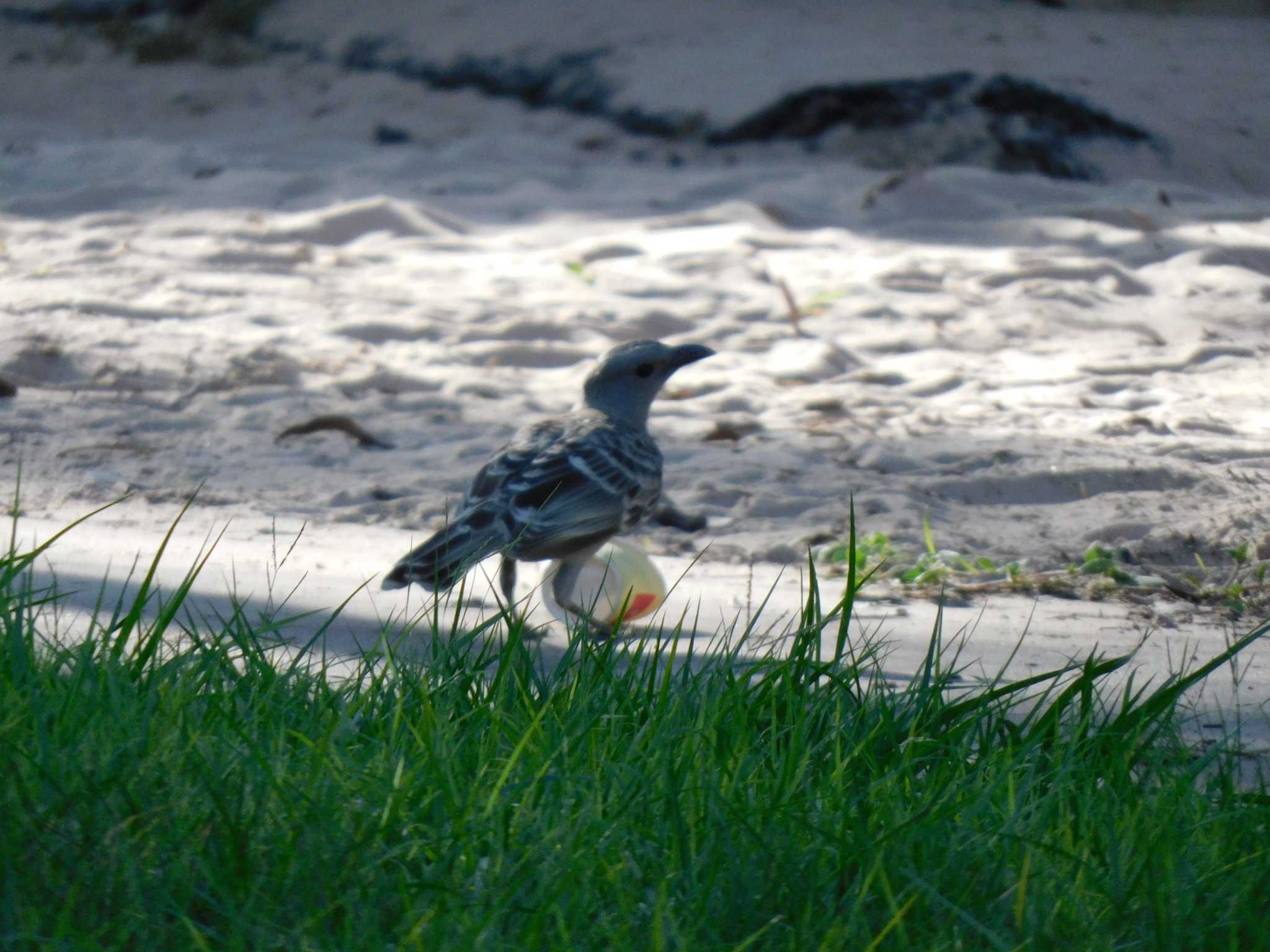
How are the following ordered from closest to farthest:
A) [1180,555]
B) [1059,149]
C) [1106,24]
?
[1180,555] → [1059,149] → [1106,24]

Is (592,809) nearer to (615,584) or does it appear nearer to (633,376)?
(615,584)

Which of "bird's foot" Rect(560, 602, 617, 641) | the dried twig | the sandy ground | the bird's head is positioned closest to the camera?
"bird's foot" Rect(560, 602, 617, 641)

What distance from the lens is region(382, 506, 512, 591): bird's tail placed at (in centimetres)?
358

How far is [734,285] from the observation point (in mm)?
7664

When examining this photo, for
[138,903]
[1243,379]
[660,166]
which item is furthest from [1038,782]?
[660,166]

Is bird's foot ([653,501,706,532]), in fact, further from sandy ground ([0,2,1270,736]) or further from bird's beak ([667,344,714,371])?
bird's beak ([667,344,714,371])

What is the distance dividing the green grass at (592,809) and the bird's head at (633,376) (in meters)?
1.89

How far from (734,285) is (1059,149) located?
324cm

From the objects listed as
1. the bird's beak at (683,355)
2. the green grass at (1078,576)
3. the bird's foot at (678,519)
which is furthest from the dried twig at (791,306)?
the green grass at (1078,576)

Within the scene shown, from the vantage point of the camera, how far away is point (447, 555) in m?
3.61

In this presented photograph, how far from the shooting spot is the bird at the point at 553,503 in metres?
3.67

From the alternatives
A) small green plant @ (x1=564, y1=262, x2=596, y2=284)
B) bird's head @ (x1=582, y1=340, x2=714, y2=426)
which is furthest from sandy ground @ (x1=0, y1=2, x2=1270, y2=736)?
bird's head @ (x1=582, y1=340, x2=714, y2=426)

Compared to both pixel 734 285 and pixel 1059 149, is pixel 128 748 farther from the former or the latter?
pixel 1059 149

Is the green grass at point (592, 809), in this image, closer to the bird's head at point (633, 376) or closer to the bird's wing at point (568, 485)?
the bird's wing at point (568, 485)
